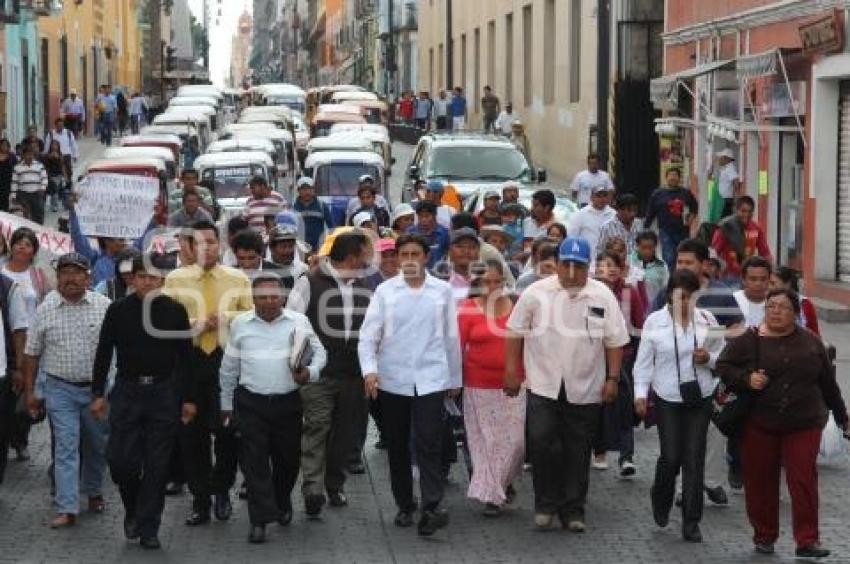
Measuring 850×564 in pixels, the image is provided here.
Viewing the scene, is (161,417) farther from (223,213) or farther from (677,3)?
(677,3)

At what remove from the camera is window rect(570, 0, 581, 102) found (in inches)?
1738

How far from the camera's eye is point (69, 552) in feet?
35.1

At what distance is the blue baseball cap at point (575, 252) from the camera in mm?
11062

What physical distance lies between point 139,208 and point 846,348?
721 centimetres

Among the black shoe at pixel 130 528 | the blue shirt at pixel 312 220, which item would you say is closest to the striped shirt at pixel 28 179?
the blue shirt at pixel 312 220

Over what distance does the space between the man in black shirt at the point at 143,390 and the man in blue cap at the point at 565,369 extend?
6.32 ft

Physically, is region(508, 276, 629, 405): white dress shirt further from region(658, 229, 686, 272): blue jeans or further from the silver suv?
the silver suv

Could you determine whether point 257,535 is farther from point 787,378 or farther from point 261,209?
point 261,209

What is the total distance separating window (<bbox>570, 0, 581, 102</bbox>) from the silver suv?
15.8 meters

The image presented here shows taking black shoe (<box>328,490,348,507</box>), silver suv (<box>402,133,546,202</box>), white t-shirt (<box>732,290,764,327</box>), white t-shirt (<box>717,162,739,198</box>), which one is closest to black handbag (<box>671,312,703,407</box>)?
white t-shirt (<box>732,290,764,327</box>)

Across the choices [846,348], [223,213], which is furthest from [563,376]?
[223,213]

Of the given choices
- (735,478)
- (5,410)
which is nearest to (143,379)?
(5,410)

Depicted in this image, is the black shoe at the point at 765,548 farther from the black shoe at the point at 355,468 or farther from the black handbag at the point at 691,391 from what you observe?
the black shoe at the point at 355,468

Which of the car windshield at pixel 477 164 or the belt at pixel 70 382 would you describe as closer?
the belt at pixel 70 382
